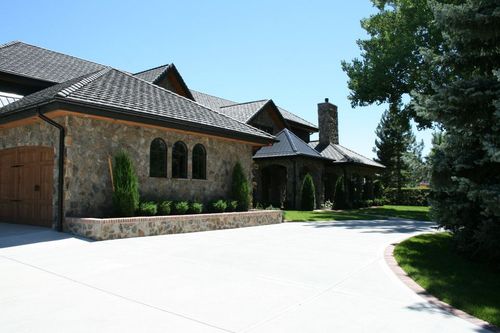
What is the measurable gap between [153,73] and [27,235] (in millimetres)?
13394

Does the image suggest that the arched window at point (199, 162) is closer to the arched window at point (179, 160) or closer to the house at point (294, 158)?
the arched window at point (179, 160)

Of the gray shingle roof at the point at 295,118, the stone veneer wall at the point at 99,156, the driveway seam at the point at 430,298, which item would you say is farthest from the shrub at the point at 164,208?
the gray shingle roof at the point at 295,118

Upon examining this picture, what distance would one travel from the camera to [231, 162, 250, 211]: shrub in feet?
51.8

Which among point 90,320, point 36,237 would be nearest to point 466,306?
point 90,320

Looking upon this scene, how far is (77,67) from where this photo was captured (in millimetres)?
20250

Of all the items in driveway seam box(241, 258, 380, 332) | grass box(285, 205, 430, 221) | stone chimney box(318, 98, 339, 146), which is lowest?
grass box(285, 205, 430, 221)

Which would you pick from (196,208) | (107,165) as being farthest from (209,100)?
(107,165)

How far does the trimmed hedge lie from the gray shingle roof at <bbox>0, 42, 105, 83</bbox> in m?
31.1

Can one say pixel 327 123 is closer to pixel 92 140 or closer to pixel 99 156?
pixel 99 156

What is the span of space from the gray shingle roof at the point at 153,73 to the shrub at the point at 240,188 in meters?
7.97

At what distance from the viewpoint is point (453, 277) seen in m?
6.54

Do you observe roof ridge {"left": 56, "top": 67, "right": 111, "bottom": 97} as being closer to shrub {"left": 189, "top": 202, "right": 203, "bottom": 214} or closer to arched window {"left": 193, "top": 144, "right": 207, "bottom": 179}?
arched window {"left": 193, "top": 144, "right": 207, "bottom": 179}

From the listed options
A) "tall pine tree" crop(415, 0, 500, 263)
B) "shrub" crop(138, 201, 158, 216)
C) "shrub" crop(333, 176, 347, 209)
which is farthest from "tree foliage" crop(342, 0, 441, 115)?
"shrub" crop(138, 201, 158, 216)

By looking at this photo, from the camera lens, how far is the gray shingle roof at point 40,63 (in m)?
17.1
